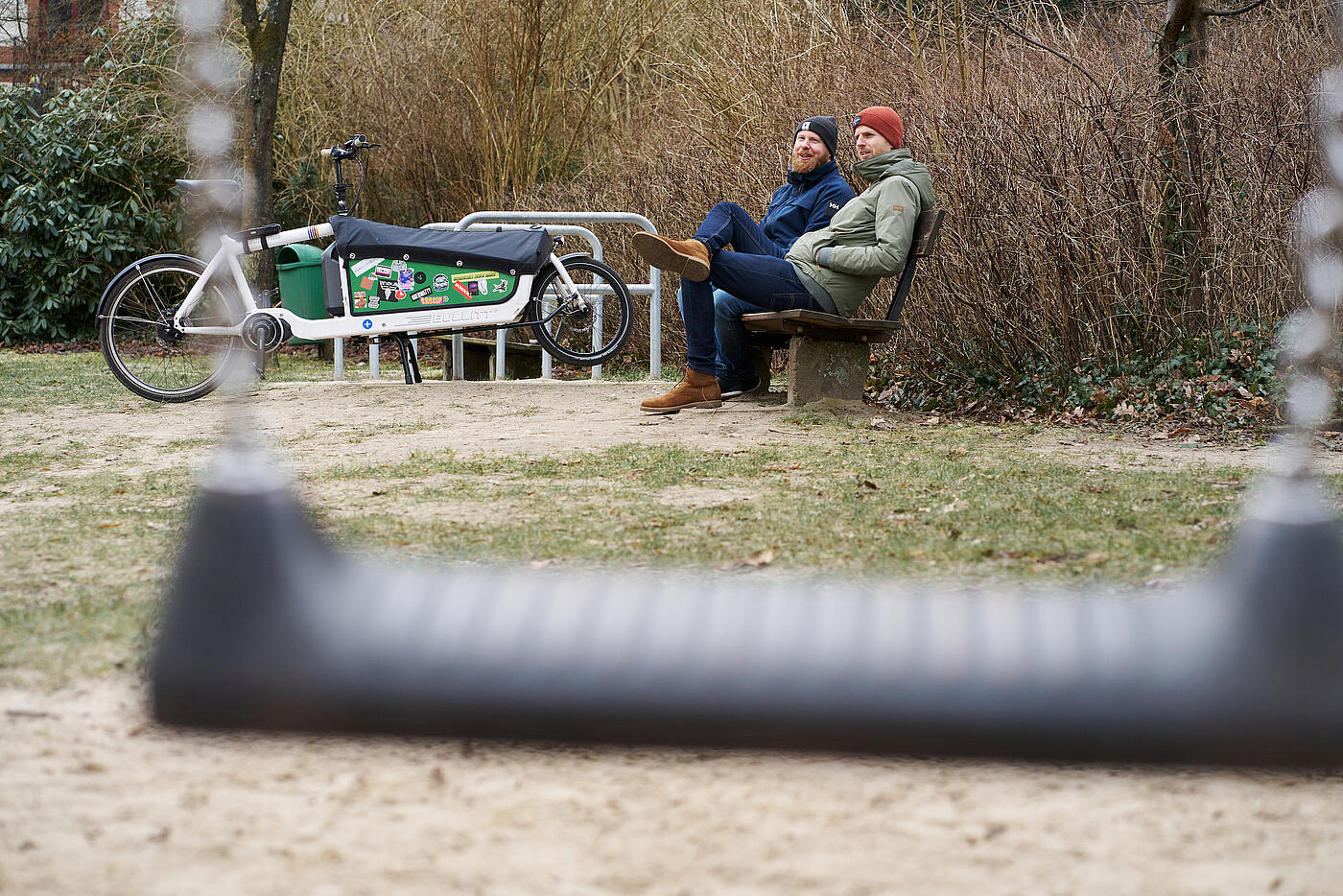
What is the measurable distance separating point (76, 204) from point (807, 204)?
10.0 m

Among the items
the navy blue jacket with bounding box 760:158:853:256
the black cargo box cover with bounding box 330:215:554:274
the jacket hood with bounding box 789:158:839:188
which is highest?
the jacket hood with bounding box 789:158:839:188

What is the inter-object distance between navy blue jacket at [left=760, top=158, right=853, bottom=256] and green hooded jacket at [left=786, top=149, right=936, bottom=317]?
0.53 ft

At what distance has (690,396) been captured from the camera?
5602 mm

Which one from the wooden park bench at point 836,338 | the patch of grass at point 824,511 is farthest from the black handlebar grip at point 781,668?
the wooden park bench at point 836,338

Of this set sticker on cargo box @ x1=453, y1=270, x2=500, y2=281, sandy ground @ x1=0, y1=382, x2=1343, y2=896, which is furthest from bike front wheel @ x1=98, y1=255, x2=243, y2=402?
sandy ground @ x1=0, y1=382, x2=1343, y2=896

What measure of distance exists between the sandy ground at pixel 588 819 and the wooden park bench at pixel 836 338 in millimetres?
3677

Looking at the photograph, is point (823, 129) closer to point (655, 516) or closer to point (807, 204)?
point (807, 204)

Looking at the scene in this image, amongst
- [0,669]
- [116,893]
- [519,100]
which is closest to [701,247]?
[0,669]

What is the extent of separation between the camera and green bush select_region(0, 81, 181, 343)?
13.1 meters

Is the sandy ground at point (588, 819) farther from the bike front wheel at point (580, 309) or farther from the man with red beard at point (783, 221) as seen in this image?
the bike front wheel at point (580, 309)

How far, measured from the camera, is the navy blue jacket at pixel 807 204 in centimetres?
580

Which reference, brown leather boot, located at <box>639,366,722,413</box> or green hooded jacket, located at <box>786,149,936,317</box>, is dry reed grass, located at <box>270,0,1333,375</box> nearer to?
green hooded jacket, located at <box>786,149,936,317</box>

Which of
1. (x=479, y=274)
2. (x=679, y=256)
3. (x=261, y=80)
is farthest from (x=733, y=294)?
(x=261, y=80)

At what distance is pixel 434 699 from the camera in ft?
6.00
